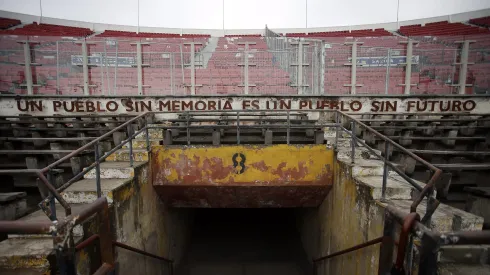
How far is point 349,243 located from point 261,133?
296cm

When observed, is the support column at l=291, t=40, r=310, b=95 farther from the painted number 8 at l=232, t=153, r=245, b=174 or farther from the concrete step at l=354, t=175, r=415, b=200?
the concrete step at l=354, t=175, r=415, b=200

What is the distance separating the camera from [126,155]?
469 cm

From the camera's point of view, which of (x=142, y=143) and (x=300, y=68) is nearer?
(x=142, y=143)

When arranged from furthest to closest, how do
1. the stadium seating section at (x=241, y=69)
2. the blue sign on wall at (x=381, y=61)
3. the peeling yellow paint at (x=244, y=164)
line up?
the blue sign on wall at (x=381, y=61)
the stadium seating section at (x=241, y=69)
the peeling yellow paint at (x=244, y=164)

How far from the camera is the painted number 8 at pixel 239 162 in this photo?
5.01 meters

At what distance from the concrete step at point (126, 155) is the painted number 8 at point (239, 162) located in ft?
5.38

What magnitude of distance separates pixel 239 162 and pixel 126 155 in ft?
6.77

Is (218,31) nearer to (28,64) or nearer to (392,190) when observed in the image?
(28,64)

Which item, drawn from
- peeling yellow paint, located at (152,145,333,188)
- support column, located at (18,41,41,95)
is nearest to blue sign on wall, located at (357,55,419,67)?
peeling yellow paint, located at (152,145,333,188)

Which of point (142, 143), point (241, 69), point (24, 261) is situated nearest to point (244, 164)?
point (142, 143)

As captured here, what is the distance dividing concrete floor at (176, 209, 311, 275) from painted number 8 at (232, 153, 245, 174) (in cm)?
340

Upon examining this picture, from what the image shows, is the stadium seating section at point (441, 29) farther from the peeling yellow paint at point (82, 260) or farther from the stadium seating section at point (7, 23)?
the stadium seating section at point (7, 23)

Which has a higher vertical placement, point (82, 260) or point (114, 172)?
point (114, 172)

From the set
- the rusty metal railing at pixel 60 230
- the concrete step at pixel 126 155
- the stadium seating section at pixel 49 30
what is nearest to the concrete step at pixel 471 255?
the rusty metal railing at pixel 60 230
